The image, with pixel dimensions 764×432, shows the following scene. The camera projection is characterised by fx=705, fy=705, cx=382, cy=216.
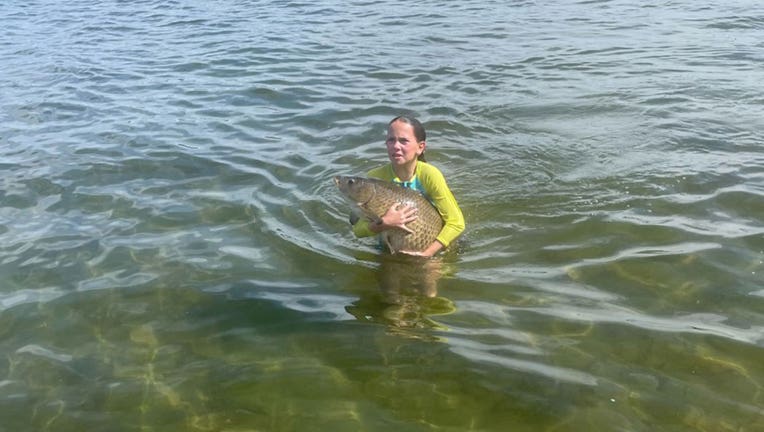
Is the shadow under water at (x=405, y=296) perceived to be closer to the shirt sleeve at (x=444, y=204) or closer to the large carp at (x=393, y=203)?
the large carp at (x=393, y=203)

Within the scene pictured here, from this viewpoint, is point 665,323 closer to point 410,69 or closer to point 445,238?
point 445,238

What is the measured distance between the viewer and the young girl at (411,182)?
6020 millimetres

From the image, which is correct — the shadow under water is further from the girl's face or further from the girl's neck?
the girl's face

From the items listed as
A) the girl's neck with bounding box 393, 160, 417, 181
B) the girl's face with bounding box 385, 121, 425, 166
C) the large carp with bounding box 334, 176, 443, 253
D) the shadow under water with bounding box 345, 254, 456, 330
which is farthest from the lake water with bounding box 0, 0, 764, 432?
the girl's face with bounding box 385, 121, 425, 166

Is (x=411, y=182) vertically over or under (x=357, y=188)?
under

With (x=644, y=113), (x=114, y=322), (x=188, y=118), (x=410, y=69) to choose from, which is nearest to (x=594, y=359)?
(x=114, y=322)

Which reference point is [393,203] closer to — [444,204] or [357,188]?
[357,188]

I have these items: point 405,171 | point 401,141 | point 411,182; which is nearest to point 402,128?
point 401,141

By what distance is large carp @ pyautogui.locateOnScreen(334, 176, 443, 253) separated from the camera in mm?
5941

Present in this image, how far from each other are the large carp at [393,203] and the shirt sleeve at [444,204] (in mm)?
81

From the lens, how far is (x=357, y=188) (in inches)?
235

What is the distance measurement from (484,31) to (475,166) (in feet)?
28.5

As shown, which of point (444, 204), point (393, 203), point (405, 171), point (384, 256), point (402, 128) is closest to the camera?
point (393, 203)

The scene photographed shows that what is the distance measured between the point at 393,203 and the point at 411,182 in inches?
31.1
